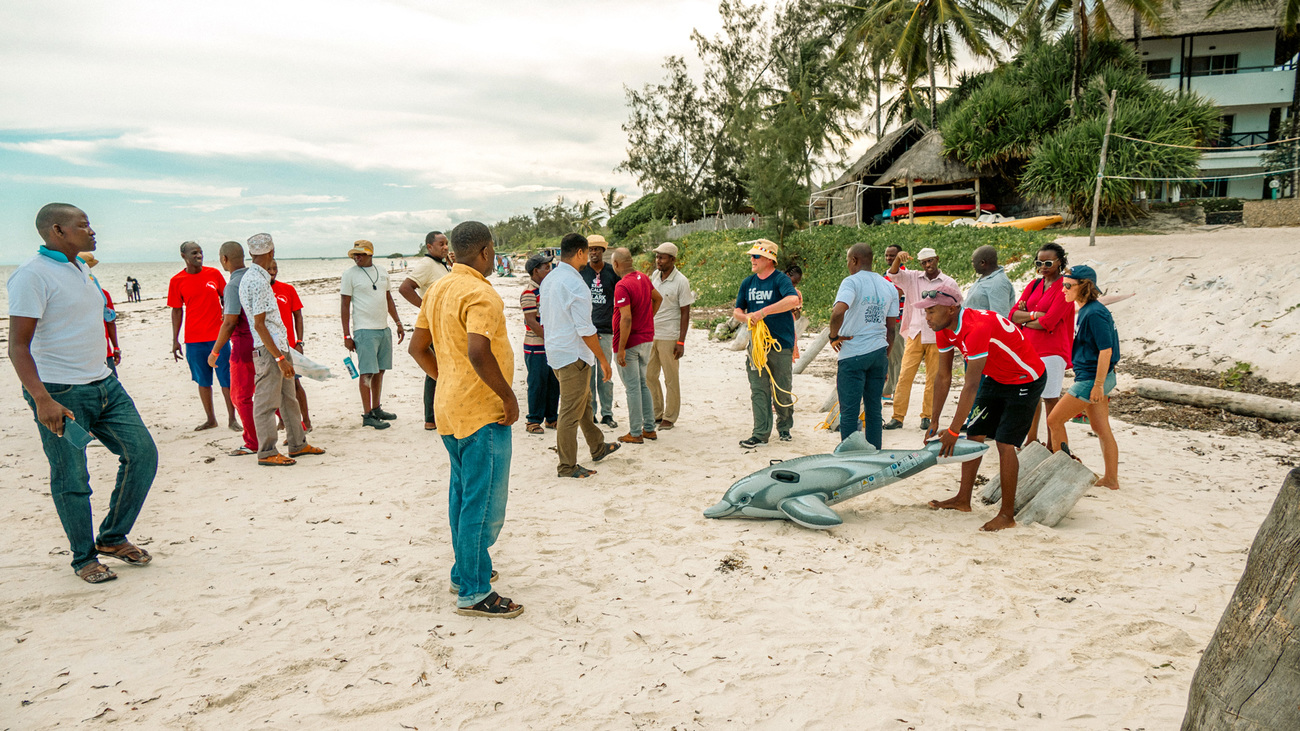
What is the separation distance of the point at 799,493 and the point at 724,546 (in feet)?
2.46

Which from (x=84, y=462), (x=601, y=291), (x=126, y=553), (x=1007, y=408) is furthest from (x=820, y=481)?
(x=84, y=462)

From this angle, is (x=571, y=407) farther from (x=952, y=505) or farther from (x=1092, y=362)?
(x=1092, y=362)

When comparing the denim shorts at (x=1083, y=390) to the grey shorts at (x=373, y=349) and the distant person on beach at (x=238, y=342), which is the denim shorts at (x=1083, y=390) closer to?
the grey shorts at (x=373, y=349)

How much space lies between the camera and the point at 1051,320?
5488mm

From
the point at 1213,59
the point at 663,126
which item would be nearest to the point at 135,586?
the point at 1213,59

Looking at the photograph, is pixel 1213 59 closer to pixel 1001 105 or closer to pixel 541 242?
pixel 1001 105

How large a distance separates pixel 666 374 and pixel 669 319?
2.15 feet

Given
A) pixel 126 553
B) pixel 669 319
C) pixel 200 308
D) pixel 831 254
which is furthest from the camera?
pixel 831 254

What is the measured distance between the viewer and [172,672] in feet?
10.3

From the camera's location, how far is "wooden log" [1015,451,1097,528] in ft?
15.3

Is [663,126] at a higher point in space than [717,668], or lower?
higher

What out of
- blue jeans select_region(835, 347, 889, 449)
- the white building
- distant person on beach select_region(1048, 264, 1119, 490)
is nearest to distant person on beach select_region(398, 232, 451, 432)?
blue jeans select_region(835, 347, 889, 449)

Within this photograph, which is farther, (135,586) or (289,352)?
(289,352)

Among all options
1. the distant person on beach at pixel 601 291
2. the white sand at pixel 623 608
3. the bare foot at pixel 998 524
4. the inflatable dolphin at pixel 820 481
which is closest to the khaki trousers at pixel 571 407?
the white sand at pixel 623 608
